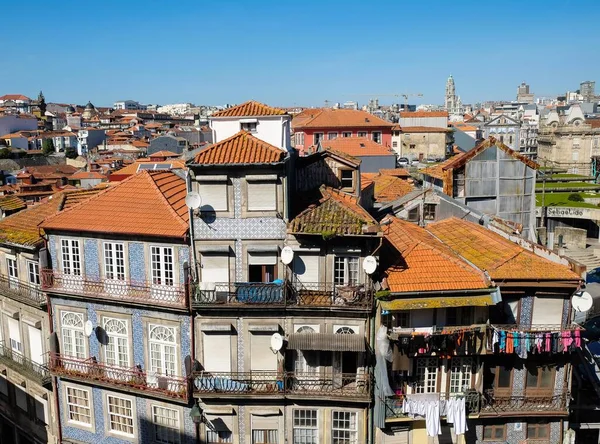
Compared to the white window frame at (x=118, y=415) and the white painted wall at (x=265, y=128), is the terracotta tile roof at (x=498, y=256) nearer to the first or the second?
the white painted wall at (x=265, y=128)

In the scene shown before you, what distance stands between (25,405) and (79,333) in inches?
293

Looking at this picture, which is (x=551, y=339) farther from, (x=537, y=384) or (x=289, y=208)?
(x=289, y=208)

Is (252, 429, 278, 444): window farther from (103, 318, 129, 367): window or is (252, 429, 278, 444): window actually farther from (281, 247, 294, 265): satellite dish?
(281, 247, 294, 265): satellite dish

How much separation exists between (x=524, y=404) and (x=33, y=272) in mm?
22800

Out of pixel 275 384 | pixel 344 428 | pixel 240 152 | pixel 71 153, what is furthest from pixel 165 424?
pixel 71 153

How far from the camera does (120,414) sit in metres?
24.6

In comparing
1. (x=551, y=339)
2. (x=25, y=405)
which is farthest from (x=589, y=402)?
(x=25, y=405)

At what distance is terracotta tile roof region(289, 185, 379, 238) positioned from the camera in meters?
21.0

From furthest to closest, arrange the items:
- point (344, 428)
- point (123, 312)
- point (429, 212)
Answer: point (429, 212), point (123, 312), point (344, 428)

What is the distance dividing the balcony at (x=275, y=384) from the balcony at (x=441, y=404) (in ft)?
3.96

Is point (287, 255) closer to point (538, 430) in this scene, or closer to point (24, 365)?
point (538, 430)

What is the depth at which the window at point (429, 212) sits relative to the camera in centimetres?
2936

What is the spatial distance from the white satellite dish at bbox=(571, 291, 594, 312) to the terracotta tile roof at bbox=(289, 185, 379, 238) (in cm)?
857

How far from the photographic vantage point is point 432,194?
29.3m
